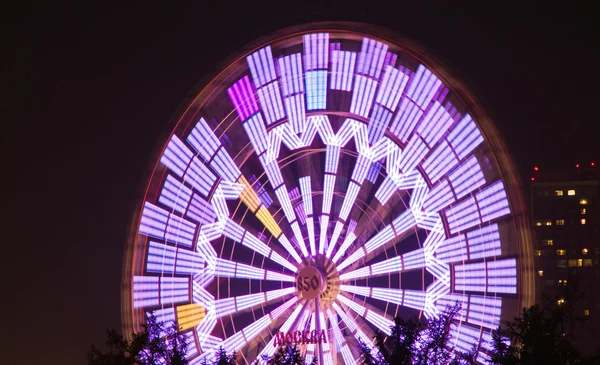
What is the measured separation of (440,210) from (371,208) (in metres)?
1.26

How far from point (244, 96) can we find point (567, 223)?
46.1 meters

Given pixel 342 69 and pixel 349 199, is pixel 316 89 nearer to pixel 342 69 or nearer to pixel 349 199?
pixel 342 69

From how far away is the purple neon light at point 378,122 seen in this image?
611 inches

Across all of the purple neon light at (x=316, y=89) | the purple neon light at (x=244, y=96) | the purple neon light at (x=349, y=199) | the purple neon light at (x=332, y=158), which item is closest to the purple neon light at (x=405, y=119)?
the purple neon light at (x=332, y=158)

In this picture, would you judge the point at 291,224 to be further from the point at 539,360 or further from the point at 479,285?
the point at 539,360

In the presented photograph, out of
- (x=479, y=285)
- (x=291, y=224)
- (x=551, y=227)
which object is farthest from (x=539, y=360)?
(x=551, y=227)

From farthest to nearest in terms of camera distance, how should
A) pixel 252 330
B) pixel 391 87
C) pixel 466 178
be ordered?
pixel 252 330
pixel 391 87
pixel 466 178

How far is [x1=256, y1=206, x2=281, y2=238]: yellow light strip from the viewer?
1633cm

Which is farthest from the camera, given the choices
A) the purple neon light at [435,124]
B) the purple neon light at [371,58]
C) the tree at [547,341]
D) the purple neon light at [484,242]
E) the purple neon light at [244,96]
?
the purple neon light at [244,96]

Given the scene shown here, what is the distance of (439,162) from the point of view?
15000 mm

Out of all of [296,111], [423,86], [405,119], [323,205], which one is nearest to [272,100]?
[296,111]

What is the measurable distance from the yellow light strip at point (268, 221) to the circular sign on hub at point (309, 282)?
0.79m

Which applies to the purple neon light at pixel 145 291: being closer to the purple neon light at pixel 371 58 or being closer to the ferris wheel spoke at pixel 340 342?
the ferris wheel spoke at pixel 340 342

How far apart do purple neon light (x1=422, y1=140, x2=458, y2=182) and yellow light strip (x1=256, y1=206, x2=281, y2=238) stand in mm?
2747
